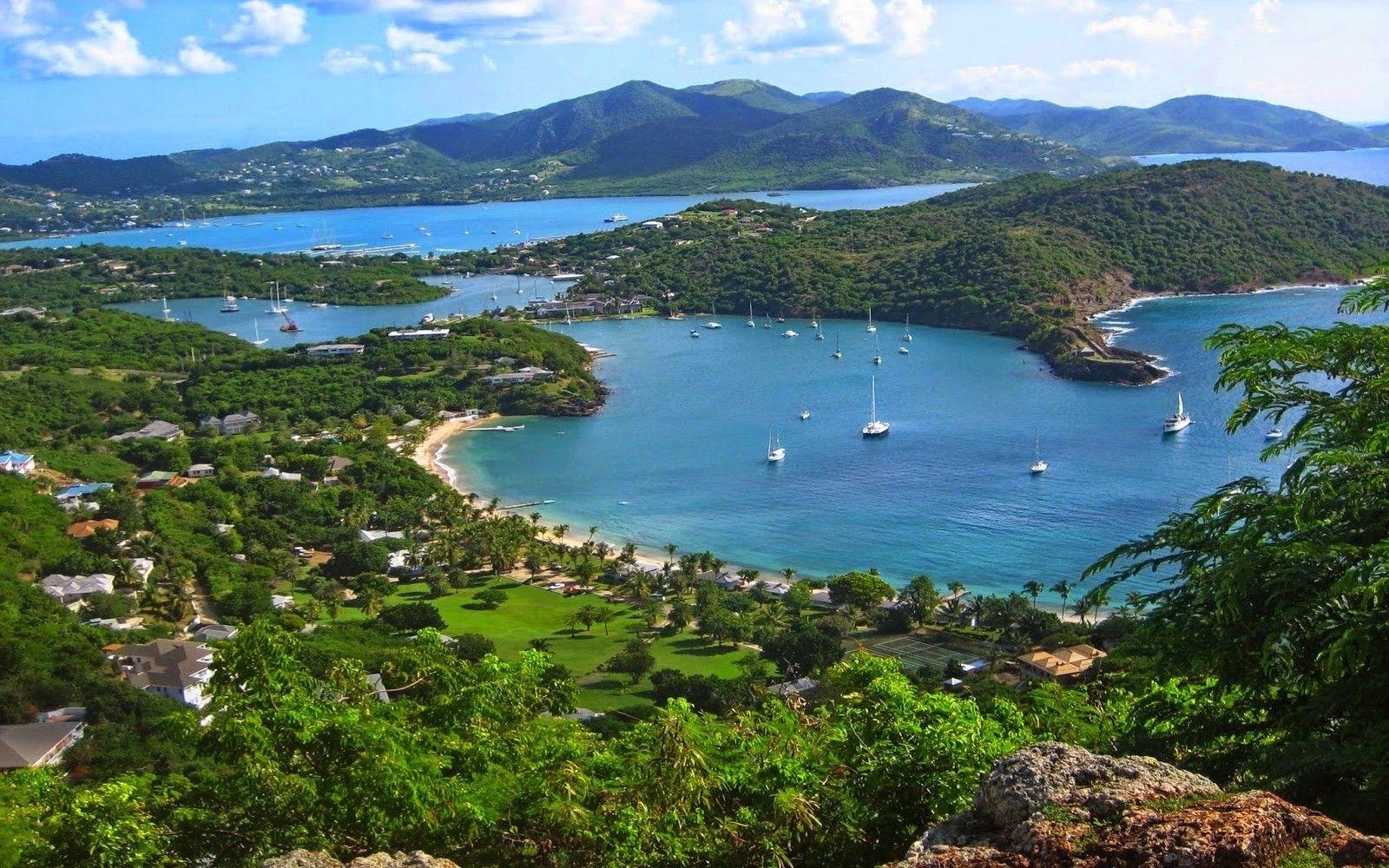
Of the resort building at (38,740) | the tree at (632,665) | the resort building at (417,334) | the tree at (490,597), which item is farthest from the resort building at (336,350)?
the resort building at (38,740)

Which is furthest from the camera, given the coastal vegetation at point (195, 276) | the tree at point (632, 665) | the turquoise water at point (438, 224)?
the turquoise water at point (438, 224)

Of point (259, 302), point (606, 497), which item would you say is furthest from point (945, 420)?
point (259, 302)

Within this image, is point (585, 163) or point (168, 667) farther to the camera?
point (585, 163)

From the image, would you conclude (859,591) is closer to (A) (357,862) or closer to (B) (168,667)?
(B) (168,667)

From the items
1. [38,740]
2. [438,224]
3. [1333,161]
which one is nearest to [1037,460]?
[38,740]

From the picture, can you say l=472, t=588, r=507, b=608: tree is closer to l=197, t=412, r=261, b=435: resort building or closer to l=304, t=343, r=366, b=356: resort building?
l=197, t=412, r=261, b=435: resort building

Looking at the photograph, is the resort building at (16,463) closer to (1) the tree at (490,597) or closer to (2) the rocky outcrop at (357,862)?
(1) the tree at (490,597)
